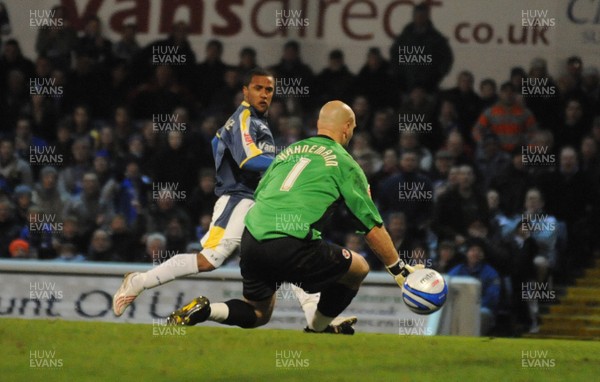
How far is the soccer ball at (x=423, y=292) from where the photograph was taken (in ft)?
28.6

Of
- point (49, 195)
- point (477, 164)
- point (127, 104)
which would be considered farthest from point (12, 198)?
point (477, 164)

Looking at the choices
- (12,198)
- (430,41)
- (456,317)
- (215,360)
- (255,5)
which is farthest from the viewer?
(255,5)

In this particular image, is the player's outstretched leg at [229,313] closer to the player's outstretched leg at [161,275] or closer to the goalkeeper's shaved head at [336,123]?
the player's outstretched leg at [161,275]

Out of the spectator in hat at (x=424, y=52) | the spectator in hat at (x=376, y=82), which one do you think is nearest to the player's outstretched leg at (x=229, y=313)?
the spectator in hat at (x=376, y=82)

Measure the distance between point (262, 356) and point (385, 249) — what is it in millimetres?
1295

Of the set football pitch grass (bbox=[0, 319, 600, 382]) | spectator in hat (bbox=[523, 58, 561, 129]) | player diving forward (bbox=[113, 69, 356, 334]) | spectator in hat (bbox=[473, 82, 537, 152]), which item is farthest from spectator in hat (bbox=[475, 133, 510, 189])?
player diving forward (bbox=[113, 69, 356, 334])

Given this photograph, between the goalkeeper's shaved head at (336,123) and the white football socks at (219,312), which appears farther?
the white football socks at (219,312)

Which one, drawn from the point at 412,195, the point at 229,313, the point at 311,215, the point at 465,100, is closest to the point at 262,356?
the point at 229,313

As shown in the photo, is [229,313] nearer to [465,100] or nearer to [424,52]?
[465,100]

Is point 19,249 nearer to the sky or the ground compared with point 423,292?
nearer to the ground

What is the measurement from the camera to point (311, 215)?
27.7 feet

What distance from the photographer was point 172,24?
18250 millimetres

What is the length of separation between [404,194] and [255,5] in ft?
15.9

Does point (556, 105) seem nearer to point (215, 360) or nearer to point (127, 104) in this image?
point (127, 104)
